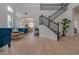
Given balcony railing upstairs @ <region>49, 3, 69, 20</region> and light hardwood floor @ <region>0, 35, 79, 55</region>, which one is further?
balcony railing upstairs @ <region>49, 3, 69, 20</region>

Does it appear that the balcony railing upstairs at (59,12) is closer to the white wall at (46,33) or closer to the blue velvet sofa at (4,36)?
the white wall at (46,33)

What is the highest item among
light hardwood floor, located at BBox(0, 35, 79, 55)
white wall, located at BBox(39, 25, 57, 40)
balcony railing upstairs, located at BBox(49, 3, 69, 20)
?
balcony railing upstairs, located at BBox(49, 3, 69, 20)

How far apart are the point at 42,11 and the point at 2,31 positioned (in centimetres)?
888

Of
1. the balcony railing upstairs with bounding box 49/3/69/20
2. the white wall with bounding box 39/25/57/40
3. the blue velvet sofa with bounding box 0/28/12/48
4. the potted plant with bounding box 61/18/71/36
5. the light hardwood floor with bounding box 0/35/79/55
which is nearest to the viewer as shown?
the light hardwood floor with bounding box 0/35/79/55

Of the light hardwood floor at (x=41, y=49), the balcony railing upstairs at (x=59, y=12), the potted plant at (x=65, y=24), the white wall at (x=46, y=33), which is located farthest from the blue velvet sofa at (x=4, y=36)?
the balcony railing upstairs at (x=59, y=12)

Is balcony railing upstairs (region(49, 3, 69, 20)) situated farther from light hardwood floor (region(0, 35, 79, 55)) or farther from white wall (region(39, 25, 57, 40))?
light hardwood floor (region(0, 35, 79, 55))

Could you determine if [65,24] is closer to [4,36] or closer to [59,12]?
[59,12]

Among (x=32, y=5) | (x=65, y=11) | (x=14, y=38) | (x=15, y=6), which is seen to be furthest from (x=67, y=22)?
(x=15, y=6)

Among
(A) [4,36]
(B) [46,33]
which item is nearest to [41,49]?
(A) [4,36]

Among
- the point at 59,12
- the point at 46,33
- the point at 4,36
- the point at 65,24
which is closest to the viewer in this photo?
the point at 4,36

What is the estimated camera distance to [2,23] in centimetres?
1263

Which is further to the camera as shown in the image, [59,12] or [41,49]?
[59,12]

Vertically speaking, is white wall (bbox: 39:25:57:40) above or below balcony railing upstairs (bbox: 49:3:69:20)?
below

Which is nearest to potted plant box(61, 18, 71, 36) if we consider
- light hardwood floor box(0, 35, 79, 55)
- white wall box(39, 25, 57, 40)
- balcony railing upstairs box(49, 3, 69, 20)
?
balcony railing upstairs box(49, 3, 69, 20)
